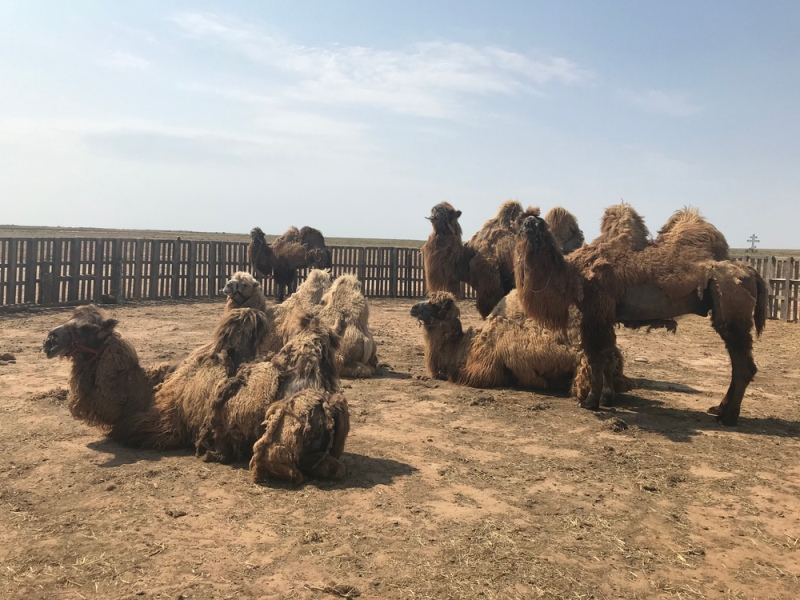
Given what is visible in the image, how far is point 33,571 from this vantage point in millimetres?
3520

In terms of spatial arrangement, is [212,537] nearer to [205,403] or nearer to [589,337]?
[205,403]

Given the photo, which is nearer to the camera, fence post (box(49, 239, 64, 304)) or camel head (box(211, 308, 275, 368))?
camel head (box(211, 308, 275, 368))

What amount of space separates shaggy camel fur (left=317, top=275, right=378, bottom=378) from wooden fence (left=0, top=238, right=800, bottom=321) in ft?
33.1

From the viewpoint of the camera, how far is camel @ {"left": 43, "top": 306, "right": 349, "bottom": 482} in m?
5.02

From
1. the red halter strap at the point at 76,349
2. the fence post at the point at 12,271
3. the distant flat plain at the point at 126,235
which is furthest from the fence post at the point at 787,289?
the distant flat plain at the point at 126,235

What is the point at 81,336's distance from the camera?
5.84 m

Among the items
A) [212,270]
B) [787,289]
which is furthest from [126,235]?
[787,289]

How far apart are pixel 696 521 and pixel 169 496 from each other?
3.62 m

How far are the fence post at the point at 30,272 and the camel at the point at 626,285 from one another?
45.3ft

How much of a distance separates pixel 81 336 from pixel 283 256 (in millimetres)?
14574

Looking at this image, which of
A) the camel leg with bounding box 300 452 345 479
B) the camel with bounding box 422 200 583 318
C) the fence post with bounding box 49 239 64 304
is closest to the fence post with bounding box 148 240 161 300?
the fence post with bounding box 49 239 64 304

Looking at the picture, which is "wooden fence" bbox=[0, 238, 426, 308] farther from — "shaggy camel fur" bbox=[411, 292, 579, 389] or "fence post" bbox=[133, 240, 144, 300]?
"shaggy camel fur" bbox=[411, 292, 579, 389]

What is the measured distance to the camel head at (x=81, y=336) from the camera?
5.69 m

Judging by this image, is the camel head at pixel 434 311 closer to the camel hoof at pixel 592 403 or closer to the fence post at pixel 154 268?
the camel hoof at pixel 592 403
